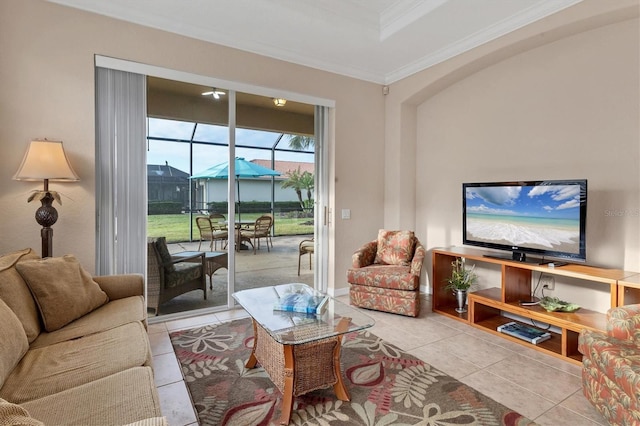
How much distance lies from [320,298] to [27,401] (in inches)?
67.3

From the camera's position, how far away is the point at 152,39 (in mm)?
3408

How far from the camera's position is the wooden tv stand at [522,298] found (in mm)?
2674

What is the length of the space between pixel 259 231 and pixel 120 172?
1627mm

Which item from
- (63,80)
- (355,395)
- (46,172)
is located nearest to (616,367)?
(355,395)

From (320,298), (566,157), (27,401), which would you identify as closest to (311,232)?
(320,298)

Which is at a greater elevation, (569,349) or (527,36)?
(527,36)

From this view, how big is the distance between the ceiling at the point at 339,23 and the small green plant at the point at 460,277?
2.45 m

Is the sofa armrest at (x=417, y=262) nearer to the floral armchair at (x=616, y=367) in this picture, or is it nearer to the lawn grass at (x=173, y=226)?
the floral armchair at (x=616, y=367)

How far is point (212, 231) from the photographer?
12.9 feet

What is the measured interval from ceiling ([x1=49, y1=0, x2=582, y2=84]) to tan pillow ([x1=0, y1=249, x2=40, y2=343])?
95.1 inches

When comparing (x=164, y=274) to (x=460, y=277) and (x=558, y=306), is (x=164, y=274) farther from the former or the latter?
(x=558, y=306)

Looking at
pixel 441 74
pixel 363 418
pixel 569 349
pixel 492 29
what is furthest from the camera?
pixel 441 74

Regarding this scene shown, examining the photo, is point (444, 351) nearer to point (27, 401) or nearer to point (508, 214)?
point (508, 214)

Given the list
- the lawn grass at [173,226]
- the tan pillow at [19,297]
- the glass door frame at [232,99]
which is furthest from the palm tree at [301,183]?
the tan pillow at [19,297]
